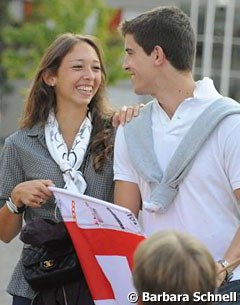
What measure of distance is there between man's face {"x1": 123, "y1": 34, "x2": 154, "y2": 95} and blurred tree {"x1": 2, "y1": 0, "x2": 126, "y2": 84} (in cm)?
2515

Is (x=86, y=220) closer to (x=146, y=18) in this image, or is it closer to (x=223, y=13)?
(x=146, y=18)

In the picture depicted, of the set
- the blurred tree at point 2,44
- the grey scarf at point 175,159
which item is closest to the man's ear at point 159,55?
the grey scarf at point 175,159

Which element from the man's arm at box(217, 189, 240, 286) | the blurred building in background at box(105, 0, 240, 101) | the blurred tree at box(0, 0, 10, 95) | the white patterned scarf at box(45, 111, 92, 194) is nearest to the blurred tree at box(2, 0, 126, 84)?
the blurred tree at box(0, 0, 10, 95)

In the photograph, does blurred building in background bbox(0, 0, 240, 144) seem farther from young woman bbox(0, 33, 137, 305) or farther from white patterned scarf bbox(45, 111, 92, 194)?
white patterned scarf bbox(45, 111, 92, 194)

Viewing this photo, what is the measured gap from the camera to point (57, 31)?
2892 cm

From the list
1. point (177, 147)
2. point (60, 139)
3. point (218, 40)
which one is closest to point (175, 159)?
point (177, 147)

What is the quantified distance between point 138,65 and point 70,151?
585 mm

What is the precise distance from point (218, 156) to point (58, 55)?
3.46ft

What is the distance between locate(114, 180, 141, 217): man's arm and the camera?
3.20 m

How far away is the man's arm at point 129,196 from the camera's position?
320 cm

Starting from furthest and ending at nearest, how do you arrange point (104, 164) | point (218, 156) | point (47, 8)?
point (47, 8) < point (104, 164) < point (218, 156)

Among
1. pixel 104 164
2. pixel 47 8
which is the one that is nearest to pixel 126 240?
pixel 104 164

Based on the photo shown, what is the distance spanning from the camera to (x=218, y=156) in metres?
2.91

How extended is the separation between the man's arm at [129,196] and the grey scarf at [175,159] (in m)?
0.15
